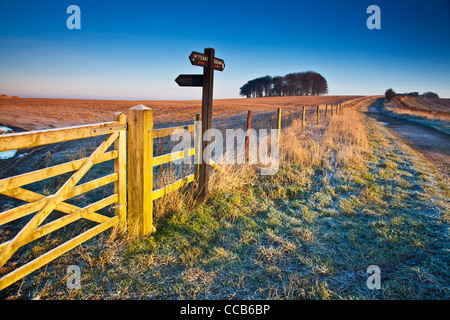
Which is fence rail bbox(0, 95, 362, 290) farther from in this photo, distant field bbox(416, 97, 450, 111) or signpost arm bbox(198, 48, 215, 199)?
distant field bbox(416, 97, 450, 111)

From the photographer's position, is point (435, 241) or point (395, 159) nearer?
point (435, 241)

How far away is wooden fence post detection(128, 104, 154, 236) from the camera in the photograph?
328cm

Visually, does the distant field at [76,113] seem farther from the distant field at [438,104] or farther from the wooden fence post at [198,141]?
the distant field at [438,104]

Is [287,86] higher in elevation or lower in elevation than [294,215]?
higher

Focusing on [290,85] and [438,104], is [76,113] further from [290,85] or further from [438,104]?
[290,85]

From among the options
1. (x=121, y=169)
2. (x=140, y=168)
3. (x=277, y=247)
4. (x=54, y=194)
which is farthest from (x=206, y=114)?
(x=54, y=194)

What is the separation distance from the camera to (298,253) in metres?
3.36

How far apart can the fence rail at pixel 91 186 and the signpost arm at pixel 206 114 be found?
573 mm

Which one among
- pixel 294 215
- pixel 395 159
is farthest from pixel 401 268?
pixel 395 159

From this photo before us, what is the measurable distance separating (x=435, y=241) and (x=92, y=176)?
661 cm

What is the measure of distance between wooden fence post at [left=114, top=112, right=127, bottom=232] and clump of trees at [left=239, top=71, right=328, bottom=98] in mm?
106465

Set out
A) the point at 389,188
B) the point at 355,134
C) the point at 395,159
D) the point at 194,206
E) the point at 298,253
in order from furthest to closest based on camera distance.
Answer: the point at 355,134, the point at 395,159, the point at 389,188, the point at 194,206, the point at 298,253
